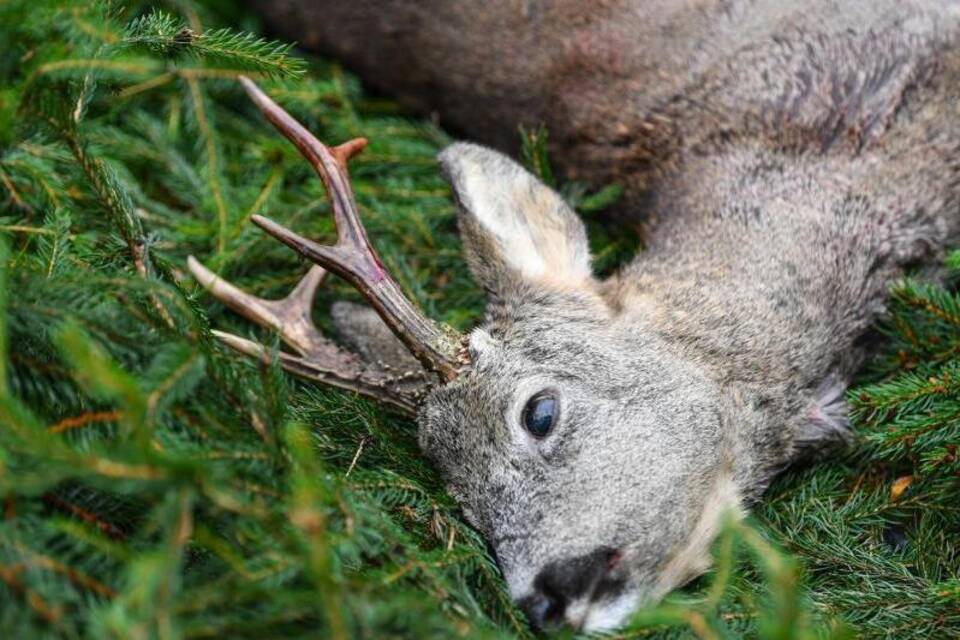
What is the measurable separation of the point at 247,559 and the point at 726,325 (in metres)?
1.57

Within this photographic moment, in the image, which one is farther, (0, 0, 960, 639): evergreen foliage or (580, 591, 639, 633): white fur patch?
(580, 591, 639, 633): white fur patch

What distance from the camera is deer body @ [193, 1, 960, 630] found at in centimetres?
267

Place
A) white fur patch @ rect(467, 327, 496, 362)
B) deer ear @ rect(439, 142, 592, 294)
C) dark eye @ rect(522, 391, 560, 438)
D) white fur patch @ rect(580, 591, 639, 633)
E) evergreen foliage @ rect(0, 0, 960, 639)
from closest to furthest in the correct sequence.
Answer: evergreen foliage @ rect(0, 0, 960, 639) < white fur patch @ rect(580, 591, 639, 633) < dark eye @ rect(522, 391, 560, 438) < white fur patch @ rect(467, 327, 496, 362) < deer ear @ rect(439, 142, 592, 294)

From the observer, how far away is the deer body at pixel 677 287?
8.76 ft

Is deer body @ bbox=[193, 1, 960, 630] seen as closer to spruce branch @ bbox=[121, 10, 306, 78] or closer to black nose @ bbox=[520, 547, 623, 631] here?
black nose @ bbox=[520, 547, 623, 631]

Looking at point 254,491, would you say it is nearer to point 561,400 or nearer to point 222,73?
point 561,400

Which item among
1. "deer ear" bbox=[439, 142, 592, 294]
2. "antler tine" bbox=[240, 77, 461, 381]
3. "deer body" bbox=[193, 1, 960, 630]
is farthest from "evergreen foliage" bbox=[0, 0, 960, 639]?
"deer ear" bbox=[439, 142, 592, 294]

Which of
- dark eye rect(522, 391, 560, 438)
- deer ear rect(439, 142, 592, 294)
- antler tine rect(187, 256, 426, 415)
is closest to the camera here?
dark eye rect(522, 391, 560, 438)

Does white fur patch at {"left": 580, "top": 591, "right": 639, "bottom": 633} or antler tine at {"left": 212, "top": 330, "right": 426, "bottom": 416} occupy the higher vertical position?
antler tine at {"left": 212, "top": 330, "right": 426, "bottom": 416}

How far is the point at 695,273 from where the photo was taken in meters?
3.23

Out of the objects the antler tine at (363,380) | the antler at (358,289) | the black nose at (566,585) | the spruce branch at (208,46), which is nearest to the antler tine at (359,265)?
the antler at (358,289)

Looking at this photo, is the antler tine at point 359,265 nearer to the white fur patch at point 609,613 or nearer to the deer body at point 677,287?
the deer body at point 677,287

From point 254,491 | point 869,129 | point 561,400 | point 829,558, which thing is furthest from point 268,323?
point 869,129

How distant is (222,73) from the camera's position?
170 inches
